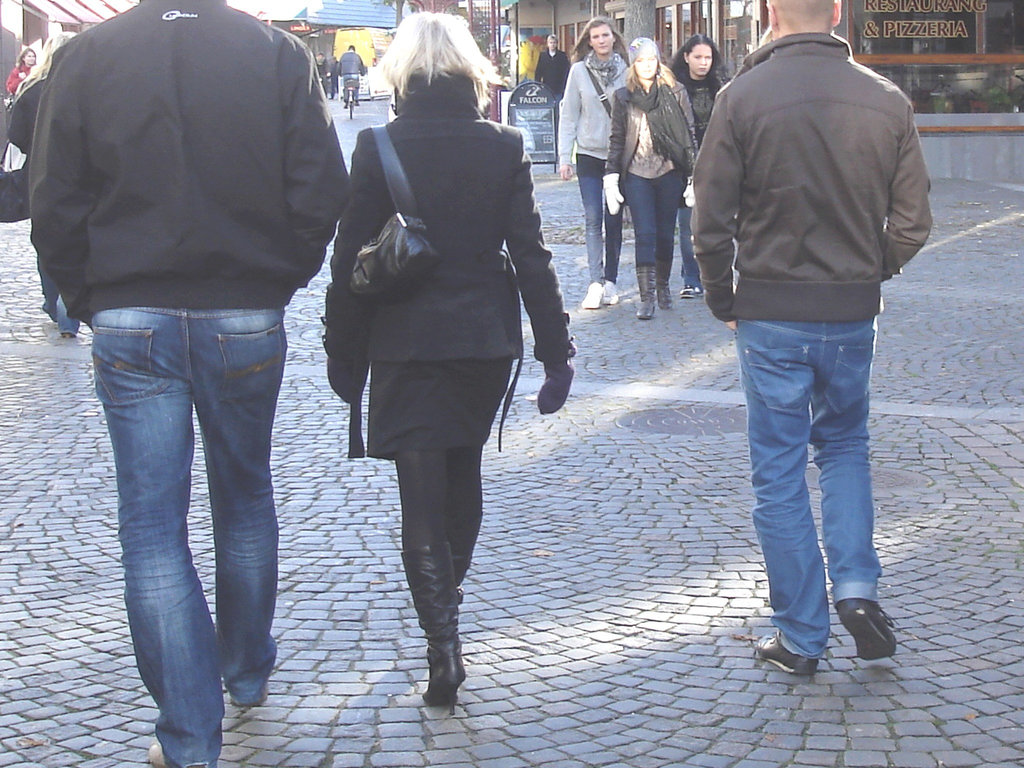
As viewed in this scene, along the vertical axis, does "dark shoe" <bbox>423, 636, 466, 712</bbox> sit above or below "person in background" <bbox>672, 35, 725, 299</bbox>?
below

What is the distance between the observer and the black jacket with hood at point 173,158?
10.7ft

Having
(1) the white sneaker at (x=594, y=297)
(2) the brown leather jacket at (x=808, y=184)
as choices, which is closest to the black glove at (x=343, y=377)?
(2) the brown leather jacket at (x=808, y=184)

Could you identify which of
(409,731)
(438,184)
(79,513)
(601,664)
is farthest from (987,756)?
(79,513)

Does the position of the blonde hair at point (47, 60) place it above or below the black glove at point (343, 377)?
above

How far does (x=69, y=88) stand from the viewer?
324cm

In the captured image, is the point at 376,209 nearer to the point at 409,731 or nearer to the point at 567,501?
the point at 409,731

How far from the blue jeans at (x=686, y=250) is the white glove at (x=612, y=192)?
2.21 ft

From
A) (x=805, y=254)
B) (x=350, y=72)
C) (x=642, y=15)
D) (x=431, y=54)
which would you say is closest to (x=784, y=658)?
(x=805, y=254)

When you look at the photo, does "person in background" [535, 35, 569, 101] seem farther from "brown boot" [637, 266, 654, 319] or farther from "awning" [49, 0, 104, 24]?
"brown boot" [637, 266, 654, 319]

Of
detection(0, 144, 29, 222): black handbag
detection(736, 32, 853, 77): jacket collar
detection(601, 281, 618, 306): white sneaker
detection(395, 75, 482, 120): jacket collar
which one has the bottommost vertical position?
detection(601, 281, 618, 306): white sneaker

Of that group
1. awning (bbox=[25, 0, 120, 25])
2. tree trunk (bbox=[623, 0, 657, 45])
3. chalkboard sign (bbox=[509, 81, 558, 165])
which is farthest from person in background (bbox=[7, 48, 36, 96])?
awning (bbox=[25, 0, 120, 25])

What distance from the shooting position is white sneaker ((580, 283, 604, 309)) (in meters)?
10.4

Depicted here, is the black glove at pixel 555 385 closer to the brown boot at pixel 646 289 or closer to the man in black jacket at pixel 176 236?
the man in black jacket at pixel 176 236

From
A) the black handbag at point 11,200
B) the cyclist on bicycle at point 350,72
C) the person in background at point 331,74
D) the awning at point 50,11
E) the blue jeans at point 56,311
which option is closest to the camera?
the black handbag at point 11,200
